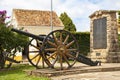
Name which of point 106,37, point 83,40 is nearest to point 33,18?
point 83,40

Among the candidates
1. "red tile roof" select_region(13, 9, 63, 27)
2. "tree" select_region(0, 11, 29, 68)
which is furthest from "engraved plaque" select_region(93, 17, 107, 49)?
"red tile roof" select_region(13, 9, 63, 27)

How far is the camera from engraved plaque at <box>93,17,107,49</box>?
2058 centimetres

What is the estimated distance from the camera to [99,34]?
21.0 m

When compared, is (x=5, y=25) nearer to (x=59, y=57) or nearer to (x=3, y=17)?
(x=3, y=17)

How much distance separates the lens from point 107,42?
799 inches

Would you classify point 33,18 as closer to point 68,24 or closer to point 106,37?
point 68,24

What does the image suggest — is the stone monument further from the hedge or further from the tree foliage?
the hedge

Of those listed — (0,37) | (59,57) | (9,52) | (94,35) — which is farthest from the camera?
(94,35)

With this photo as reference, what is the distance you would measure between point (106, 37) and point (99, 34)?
28.2 inches

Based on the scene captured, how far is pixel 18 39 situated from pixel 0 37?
1897mm

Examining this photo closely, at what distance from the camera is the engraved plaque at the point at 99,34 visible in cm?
2058

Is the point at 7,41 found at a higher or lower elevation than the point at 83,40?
lower

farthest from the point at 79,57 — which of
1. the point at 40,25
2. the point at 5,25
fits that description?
the point at 40,25

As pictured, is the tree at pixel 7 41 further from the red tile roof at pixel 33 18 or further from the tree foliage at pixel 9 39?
the red tile roof at pixel 33 18
